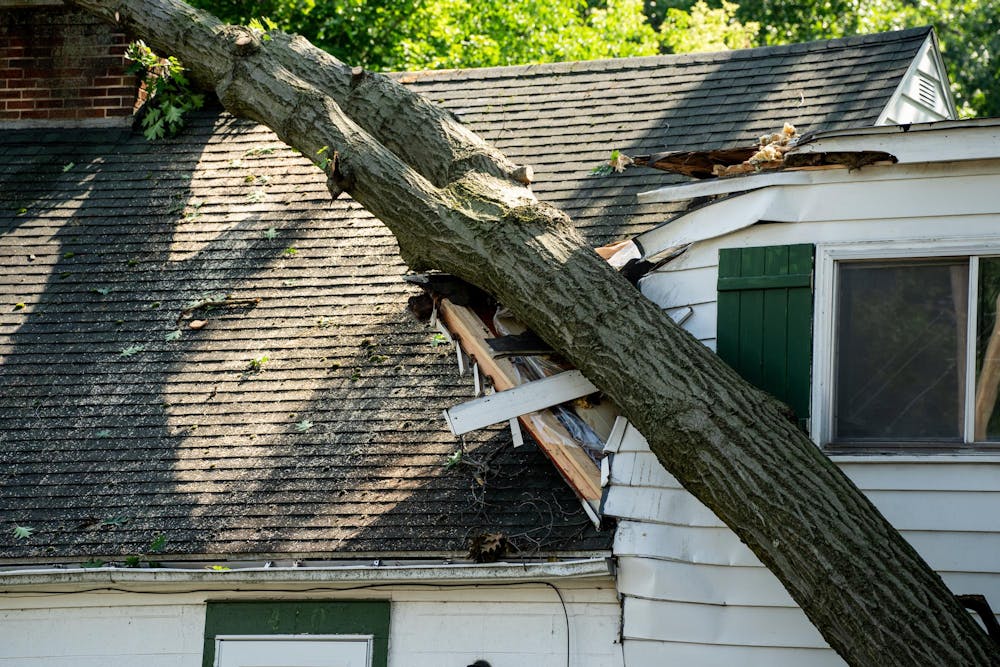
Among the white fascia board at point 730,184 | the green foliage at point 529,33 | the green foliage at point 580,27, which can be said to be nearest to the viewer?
the white fascia board at point 730,184

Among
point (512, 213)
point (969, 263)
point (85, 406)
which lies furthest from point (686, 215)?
point (85, 406)

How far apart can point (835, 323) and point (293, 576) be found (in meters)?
3.18

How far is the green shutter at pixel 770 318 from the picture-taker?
6.48 m

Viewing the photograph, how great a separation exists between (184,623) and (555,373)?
259cm

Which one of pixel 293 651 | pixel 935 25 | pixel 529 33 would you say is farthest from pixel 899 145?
pixel 935 25

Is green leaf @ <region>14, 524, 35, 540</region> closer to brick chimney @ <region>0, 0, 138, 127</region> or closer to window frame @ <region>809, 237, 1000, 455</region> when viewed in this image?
window frame @ <region>809, 237, 1000, 455</region>

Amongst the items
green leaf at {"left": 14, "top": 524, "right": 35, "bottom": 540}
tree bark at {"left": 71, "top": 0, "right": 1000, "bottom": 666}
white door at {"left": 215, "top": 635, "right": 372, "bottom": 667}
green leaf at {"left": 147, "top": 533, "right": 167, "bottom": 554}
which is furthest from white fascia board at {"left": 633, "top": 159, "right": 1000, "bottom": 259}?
green leaf at {"left": 14, "top": 524, "right": 35, "bottom": 540}

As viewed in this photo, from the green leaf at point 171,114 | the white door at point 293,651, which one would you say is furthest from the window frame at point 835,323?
the green leaf at point 171,114

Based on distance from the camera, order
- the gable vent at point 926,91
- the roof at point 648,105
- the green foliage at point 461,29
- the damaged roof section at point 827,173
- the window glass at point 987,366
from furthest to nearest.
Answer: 1. the green foliage at point 461,29
2. the gable vent at point 926,91
3. the roof at point 648,105
4. the damaged roof section at point 827,173
5. the window glass at point 987,366

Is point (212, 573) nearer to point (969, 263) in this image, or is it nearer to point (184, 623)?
point (184, 623)

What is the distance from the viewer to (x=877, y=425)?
6402mm

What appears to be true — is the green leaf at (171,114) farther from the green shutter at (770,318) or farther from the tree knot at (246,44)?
the green shutter at (770,318)

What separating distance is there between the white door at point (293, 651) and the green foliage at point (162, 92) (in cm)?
519

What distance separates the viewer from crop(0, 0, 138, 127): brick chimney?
1125 centimetres
